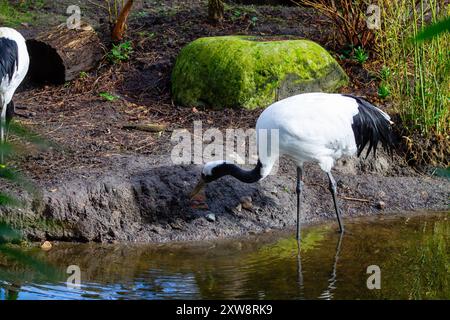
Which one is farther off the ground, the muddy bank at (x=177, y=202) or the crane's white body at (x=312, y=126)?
the crane's white body at (x=312, y=126)

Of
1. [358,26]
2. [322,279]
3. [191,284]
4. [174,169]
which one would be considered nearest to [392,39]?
[358,26]

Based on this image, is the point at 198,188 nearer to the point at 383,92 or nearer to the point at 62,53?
the point at 383,92

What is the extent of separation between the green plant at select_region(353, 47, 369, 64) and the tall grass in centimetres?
136

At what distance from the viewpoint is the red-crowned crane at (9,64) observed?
24.8 ft

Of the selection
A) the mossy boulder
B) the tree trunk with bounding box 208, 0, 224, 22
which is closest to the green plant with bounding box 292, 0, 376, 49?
the mossy boulder

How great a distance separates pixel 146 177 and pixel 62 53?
A: 324 centimetres

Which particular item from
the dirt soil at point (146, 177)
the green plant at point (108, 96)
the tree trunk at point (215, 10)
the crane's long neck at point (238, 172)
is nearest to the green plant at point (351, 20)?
the dirt soil at point (146, 177)

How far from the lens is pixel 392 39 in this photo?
295 inches

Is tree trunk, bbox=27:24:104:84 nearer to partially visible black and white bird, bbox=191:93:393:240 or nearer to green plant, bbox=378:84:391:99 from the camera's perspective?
partially visible black and white bird, bbox=191:93:393:240

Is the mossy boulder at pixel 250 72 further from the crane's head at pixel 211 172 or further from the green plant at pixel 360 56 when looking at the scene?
the crane's head at pixel 211 172

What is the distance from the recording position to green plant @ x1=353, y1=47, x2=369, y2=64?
30.0 ft

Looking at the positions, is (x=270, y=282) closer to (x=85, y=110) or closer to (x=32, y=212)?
(x=32, y=212)

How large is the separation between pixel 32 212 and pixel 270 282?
7.49ft

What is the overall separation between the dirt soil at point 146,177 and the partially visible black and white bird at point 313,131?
0.40m
